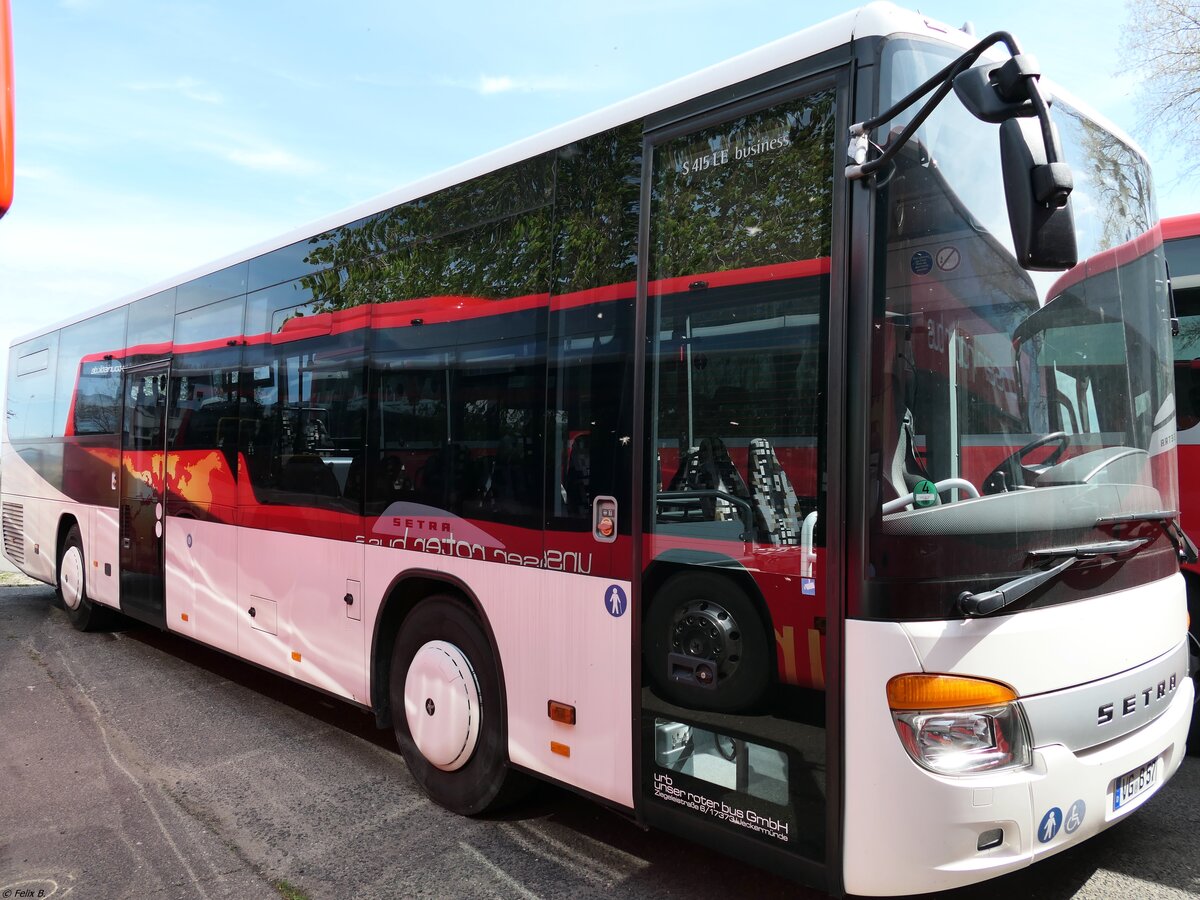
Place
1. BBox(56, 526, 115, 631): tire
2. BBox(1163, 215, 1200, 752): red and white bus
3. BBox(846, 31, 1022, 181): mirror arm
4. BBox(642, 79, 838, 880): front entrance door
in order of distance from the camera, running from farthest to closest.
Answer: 1. BBox(56, 526, 115, 631): tire
2. BBox(1163, 215, 1200, 752): red and white bus
3. BBox(642, 79, 838, 880): front entrance door
4. BBox(846, 31, 1022, 181): mirror arm

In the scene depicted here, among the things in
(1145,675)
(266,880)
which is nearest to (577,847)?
(266,880)

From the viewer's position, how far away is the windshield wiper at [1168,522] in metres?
3.07

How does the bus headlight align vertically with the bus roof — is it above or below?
below

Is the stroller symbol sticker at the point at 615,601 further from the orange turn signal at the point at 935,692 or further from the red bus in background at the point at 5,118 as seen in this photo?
the red bus in background at the point at 5,118

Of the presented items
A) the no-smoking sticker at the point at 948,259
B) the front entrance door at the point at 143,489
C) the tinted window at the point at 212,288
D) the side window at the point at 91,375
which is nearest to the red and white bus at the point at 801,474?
the no-smoking sticker at the point at 948,259


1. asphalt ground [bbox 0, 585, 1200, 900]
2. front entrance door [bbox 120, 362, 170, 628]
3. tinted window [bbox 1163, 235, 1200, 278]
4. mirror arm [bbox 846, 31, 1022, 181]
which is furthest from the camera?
front entrance door [bbox 120, 362, 170, 628]

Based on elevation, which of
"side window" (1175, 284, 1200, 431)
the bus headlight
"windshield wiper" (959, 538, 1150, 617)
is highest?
"side window" (1175, 284, 1200, 431)

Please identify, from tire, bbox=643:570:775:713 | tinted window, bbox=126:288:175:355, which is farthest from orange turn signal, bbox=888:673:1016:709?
tinted window, bbox=126:288:175:355

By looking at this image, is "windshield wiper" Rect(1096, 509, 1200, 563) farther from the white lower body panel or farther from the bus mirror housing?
the bus mirror housing

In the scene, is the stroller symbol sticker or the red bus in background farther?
the stroller symbol sticker

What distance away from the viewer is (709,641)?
3104 millimetres

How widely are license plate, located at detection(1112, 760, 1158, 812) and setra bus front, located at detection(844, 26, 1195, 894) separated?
0.04ft

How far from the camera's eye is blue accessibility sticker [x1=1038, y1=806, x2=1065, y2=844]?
272 cm

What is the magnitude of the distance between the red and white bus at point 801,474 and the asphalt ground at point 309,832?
0.37m
